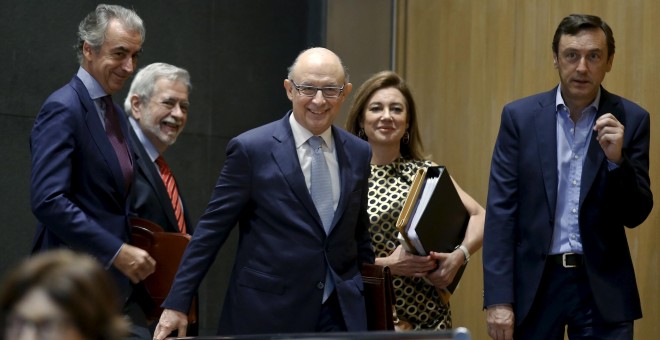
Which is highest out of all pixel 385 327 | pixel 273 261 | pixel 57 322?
pixel 57 322

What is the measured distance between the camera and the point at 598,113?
4.43 m

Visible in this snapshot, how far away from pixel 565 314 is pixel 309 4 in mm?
3777

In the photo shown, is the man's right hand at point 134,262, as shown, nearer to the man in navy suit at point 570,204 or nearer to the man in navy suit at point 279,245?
the man in navy suit at point 279,245

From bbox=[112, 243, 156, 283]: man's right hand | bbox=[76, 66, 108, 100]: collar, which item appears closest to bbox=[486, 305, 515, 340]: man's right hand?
bbox=[112, 243, 156, 283]: man's right hand

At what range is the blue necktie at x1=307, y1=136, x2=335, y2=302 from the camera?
13.5 feet

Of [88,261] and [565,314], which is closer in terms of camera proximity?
[88,261]

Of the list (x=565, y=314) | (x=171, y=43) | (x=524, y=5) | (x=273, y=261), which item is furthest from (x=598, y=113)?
(x=171, y=43)

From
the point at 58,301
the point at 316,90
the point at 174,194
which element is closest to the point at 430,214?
the point at 316,90

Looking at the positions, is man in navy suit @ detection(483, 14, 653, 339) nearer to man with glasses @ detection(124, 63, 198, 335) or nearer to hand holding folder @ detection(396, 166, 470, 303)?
hand holding folder @ detection(396, 166, 470, 303)

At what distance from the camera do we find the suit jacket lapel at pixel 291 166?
4.10 metres

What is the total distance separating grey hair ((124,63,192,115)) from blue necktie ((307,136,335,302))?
69.5 inches

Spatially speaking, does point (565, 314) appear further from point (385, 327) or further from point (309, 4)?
point (309, 4)

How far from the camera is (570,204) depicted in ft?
14.3

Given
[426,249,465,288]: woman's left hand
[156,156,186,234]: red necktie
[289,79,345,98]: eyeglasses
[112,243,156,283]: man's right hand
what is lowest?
[426,249,465,288]: woman's left hand
